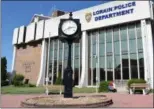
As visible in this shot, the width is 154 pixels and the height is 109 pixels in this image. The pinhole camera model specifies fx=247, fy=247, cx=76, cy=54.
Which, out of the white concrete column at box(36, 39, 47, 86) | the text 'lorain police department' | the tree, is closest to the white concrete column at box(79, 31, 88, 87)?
the text 'lorain police department'

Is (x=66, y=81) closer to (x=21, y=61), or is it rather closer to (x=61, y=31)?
(x=61, y=31)

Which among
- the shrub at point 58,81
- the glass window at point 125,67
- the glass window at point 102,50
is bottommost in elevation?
the shrub at point 58,81

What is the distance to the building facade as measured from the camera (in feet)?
102

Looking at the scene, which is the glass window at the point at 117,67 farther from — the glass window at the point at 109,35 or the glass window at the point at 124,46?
the glass window at the point at 109,35

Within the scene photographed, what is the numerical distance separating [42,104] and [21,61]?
133 feet

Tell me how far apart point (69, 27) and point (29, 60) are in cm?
3518

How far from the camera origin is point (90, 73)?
36.6 meters

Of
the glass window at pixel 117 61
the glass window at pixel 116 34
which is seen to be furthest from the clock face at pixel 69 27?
the glass window at pixel 116 34

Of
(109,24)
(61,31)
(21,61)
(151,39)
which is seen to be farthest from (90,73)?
(61,31)

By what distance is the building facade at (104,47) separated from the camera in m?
31.1

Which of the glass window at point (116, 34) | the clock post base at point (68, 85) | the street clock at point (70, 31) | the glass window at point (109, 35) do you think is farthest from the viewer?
the glass window at point (109, 35)

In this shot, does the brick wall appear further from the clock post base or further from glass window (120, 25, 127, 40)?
the clock post base

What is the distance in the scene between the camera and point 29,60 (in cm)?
4747

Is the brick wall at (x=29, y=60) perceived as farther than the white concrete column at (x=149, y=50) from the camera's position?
Yes
